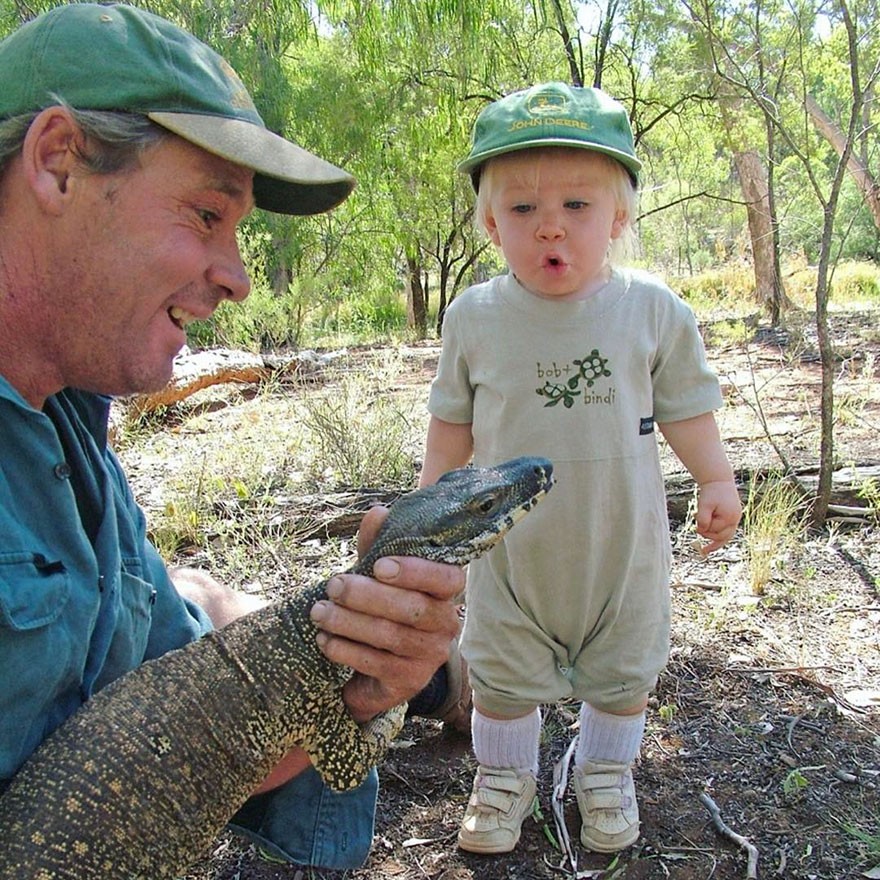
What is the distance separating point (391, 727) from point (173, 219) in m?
1.51

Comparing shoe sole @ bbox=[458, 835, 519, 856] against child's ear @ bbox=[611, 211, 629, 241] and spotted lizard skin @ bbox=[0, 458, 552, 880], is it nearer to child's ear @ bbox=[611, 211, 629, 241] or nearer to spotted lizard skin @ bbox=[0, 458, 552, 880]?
spotted lizard skin @ bbox=[0, 458, 552, 880]

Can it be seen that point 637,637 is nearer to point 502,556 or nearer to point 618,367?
point 502,556

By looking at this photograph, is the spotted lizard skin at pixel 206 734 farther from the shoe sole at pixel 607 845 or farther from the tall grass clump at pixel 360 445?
the tall grass clump at pixel 360 445

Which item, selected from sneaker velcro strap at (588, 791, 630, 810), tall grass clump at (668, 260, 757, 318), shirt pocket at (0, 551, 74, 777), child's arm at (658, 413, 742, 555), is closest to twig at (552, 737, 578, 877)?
sneaker velcro strap at (588, 791, 630, 810)

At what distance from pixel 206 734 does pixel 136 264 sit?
1.14 meters

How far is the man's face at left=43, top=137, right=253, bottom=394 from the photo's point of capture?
6.25 feet

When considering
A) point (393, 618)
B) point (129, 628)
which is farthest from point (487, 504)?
point (129, 628)

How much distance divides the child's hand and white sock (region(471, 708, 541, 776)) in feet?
2.95

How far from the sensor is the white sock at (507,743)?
280 centimetres

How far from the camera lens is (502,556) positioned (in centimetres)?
274

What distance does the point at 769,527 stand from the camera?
4.09 metres

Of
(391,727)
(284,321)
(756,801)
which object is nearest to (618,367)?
(391,727)

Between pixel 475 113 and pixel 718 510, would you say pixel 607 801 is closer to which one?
pixel 718 510

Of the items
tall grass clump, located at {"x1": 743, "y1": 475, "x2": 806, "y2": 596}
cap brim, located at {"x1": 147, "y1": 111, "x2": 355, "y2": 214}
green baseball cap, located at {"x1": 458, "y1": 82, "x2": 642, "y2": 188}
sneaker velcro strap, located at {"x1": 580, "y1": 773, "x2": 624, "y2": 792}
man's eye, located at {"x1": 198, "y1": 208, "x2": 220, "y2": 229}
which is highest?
green baseball cap, located at {"x1": 458, "y1": 82, "x2": 642, "y2": 188}
